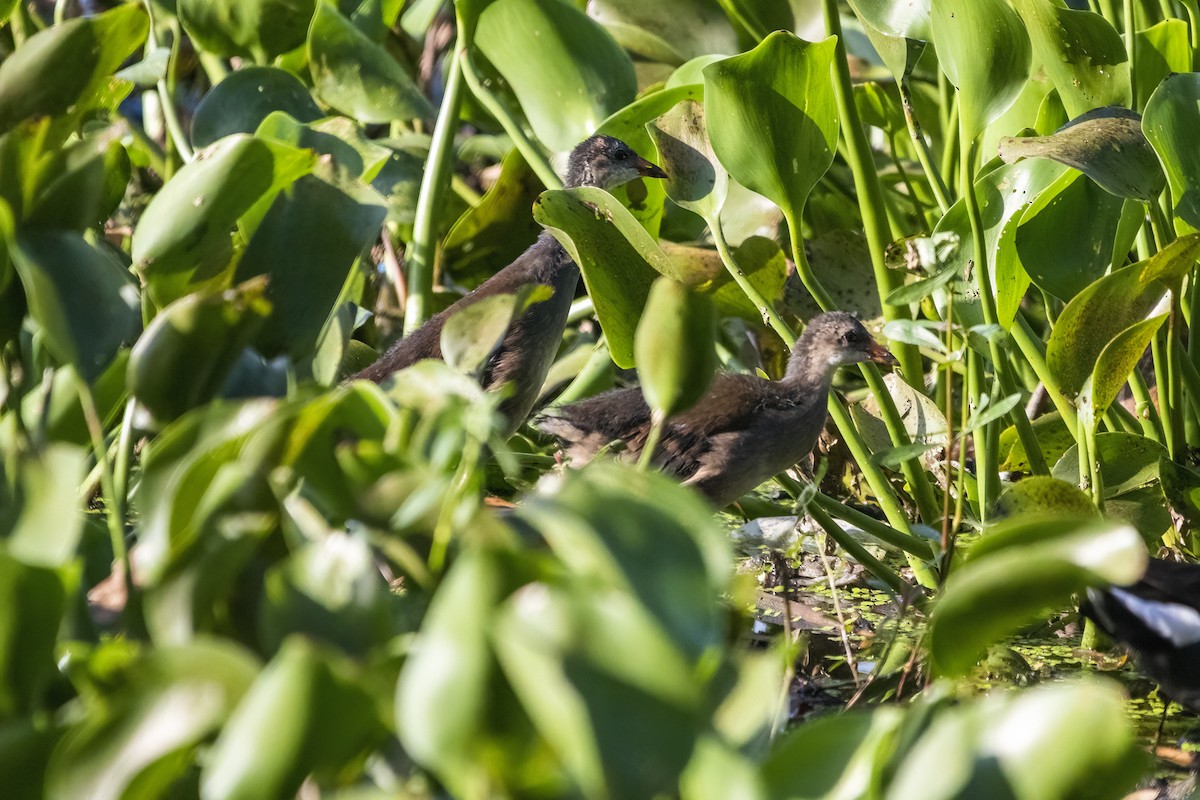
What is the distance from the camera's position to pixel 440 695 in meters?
0.67

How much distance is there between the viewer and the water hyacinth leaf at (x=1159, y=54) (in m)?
2.16

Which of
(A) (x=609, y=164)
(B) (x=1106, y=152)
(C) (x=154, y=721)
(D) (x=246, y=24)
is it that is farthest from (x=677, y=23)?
(C) (x=154, y=721)

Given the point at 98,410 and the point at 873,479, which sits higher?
the point at 98,410

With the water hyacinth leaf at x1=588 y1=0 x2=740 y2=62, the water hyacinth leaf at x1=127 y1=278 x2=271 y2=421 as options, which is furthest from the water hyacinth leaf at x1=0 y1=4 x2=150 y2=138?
the water hyacinth leaf at x1=588 y1=0 x2=740 y2=62

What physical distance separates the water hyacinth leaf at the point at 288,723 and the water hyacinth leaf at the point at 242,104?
2.06m

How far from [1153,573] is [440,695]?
1.06 meters

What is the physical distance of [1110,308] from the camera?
1.88m

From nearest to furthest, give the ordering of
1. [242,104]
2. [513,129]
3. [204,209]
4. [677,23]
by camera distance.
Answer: [204,209] < [513,129] < [242,104] < [677,23]

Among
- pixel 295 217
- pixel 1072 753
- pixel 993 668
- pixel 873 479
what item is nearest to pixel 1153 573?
pixel 993 668

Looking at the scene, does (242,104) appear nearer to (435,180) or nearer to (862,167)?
(435,180)

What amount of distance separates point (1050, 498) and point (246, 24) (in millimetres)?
1871

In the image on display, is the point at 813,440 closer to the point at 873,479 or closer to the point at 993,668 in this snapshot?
the point at 873,479

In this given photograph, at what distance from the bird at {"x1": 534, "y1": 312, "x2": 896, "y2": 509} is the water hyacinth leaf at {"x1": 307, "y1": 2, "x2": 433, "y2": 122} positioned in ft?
2.49

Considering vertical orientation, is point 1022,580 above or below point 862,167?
above
